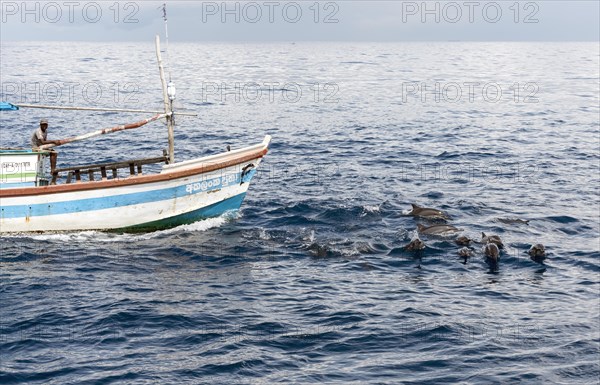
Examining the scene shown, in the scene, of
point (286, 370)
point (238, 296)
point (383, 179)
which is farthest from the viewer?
point (383, 179)

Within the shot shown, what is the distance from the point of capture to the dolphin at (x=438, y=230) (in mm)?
23844

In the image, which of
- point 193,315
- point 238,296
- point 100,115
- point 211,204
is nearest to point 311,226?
point 211,204

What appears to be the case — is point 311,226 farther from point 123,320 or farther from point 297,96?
point 297,96

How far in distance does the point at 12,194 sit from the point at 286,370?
12166 millimetres

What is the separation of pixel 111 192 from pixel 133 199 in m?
0.74

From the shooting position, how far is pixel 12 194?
898 inches

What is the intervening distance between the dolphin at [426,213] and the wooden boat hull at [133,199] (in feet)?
19.5

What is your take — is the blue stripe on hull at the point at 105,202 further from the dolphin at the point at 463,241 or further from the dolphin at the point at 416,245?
the dolphin at the point at 463,241

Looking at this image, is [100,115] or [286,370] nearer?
[286,370]

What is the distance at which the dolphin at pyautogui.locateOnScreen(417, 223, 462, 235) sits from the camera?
23844 millimetres
